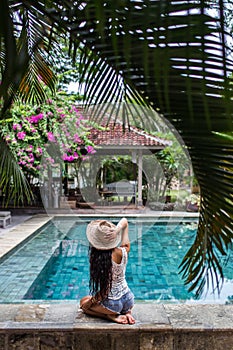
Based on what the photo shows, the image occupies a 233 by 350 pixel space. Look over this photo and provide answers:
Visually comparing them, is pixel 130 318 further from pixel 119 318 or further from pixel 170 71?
pixel 170 71

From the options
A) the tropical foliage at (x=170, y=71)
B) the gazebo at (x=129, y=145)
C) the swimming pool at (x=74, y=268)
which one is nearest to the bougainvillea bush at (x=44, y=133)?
the gazebo at (x=129, y=145)

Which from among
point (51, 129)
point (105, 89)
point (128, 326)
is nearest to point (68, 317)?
point (128, 326)

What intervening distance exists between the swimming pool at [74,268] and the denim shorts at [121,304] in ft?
3.23

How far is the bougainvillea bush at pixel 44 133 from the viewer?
31.6ft

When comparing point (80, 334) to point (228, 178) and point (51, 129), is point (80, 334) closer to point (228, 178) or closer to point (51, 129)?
point (228, 178)

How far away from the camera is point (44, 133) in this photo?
9.98 m

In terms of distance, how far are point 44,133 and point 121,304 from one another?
7874 mm

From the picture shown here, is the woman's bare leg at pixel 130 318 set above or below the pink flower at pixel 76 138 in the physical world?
below

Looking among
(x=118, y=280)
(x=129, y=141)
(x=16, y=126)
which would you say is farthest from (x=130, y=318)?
(x=129, y=141)

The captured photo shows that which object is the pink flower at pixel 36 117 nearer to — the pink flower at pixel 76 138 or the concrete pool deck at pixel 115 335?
the pink flower at pixel 76 138

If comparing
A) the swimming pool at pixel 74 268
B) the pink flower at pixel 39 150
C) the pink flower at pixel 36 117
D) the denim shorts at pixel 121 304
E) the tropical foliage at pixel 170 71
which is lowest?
the swimming pool at pixel 74 268

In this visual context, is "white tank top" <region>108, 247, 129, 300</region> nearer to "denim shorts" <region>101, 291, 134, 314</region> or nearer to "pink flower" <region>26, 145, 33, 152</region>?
"denim shorts" <region>101, 291, 134, 314</region>

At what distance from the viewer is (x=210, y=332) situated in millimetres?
2439

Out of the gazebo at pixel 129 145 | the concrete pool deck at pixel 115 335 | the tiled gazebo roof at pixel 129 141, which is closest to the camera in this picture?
the concrete pool deck at pixel 115 335
